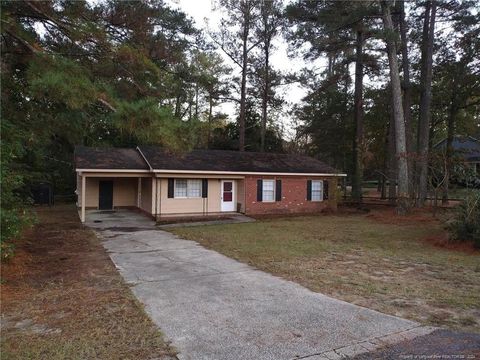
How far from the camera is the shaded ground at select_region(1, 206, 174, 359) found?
3.76m

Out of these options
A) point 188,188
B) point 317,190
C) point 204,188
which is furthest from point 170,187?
point 317,190

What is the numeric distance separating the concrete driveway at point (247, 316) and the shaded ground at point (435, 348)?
5.2 inches

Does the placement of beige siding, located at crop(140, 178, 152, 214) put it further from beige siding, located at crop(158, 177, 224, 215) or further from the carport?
beige siding, located at crop(158, 177, 224, 215)

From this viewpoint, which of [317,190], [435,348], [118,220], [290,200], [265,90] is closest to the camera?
[435,348]

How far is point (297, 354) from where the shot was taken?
146 inches

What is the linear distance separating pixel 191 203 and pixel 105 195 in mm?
5866

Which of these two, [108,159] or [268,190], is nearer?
[108,159]

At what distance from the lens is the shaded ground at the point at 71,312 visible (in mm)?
3758

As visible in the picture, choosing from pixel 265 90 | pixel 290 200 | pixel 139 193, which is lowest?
pixel 290 200

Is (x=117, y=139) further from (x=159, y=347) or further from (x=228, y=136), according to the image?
(x=159, y=347)

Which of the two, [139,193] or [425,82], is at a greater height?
[425,82]

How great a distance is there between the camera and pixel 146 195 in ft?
59.2

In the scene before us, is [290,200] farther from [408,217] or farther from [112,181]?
[112,181]

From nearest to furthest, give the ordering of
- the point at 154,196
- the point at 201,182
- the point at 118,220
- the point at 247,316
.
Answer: the point at 247,316, the point at 118,220, the point at 154,196, the point at 201,182
